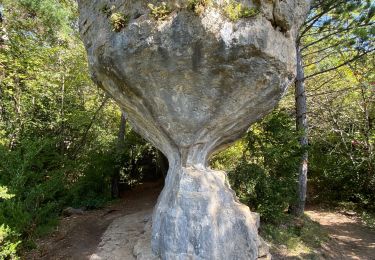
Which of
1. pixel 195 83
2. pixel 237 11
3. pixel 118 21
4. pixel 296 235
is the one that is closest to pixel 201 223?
pixel 195 83

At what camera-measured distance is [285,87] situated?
6.52 meters

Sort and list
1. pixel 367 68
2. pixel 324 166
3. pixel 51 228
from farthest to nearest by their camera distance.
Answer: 1. pixel 324 166
2. pixel 367 68
3. pixel 51 228

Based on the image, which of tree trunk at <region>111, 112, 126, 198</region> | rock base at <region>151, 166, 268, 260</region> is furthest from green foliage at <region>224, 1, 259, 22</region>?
tree trunk at <region>111, 112, 126, 198</region>

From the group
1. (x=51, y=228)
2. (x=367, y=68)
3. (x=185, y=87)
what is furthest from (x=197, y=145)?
(x=367, y=68)

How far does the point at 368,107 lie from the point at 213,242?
435 inches

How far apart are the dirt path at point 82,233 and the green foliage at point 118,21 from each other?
196 inches

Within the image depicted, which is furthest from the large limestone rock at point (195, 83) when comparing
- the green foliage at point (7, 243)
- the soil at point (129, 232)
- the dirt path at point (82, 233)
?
the green foliage at point (7, 243)

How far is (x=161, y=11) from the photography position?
213 inches

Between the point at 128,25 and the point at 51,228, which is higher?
the point at 128,25

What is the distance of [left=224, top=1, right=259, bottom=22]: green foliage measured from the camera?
5.39 metres

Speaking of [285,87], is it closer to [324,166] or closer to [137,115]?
[137,115]

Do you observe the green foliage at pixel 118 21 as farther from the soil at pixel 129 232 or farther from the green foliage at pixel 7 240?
the soil at pixel 129 232

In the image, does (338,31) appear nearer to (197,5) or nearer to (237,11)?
(237,11)

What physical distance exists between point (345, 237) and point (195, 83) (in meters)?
8.90
